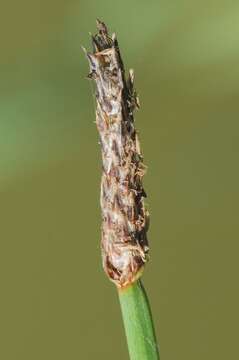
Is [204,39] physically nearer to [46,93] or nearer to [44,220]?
[46,93]

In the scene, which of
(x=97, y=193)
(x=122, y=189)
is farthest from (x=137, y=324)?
(x=97, y=193)

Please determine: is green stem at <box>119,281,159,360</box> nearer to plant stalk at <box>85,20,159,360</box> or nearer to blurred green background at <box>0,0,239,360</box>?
plant stalk at <box>85,20,159,360</box>

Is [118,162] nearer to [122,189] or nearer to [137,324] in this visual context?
[122,189]

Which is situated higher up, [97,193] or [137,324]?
[97,193]

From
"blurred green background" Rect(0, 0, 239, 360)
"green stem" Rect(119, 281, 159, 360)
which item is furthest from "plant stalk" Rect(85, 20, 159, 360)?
"blurred green background" Rect(0, 0, 239, 360)

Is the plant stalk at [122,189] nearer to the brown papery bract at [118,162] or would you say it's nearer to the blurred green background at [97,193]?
the brown papery bract at [118,162]

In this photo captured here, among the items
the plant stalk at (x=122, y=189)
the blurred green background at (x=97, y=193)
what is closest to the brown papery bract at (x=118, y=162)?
the plant stalk at (x=122, y=189)

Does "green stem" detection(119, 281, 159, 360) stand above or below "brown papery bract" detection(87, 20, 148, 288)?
below
